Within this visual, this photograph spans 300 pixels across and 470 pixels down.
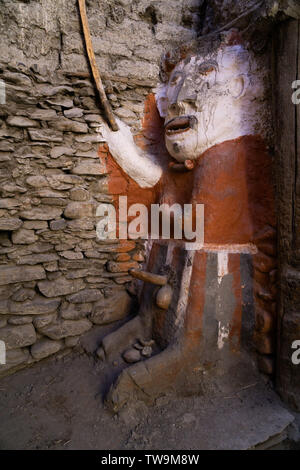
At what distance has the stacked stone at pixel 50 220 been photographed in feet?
7.55

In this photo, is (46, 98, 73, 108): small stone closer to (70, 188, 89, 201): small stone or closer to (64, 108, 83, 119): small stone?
(64, 108, 83, 119): small stone

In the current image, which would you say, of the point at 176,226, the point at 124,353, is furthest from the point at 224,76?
the point at 124,353

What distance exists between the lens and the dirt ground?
1697 mm

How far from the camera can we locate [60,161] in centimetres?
245

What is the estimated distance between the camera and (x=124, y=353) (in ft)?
7.52

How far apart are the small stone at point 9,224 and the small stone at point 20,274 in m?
0.31

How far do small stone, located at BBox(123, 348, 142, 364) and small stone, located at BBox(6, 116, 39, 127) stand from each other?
6.36ft

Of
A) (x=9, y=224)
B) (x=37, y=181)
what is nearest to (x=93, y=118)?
(x=37, y=181)

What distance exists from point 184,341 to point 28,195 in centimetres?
164

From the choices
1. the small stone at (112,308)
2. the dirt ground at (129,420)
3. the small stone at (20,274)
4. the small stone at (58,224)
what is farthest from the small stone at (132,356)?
the small stone at (58,224)

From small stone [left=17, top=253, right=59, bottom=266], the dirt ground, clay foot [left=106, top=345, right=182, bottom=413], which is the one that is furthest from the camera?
small stone [left=17, top=253, right=59, bottom=266]

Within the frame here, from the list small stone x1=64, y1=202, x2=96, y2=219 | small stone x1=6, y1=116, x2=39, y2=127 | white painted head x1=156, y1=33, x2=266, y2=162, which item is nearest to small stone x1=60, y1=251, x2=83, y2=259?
small stone x1=64, y1=202, x2=96, y2=219
